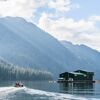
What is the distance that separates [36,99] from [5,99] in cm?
721

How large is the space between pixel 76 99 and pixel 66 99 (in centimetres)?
271

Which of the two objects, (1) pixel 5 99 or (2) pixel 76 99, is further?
(2) pixel 76 99

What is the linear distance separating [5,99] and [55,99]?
426 inches

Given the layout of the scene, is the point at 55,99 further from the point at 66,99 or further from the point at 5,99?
the point at 5,99

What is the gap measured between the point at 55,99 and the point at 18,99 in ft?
25.8

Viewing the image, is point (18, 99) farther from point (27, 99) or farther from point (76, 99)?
point (76, 99)

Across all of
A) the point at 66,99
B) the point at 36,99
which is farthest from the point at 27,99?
the point at 66,99

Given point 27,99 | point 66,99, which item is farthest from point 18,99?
point 66,99

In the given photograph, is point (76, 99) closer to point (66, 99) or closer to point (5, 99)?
point (66, 99)

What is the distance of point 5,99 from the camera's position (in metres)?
97.0

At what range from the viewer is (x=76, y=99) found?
341 feet

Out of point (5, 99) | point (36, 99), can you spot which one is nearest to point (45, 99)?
point (36, 99)

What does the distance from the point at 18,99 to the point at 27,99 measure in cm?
215

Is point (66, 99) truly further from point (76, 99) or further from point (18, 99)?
point (18, 99)
